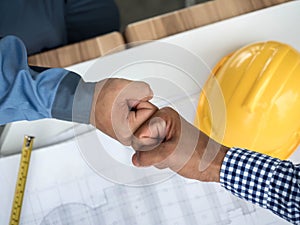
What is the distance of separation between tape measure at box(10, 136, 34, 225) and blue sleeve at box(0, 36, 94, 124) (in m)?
0.12

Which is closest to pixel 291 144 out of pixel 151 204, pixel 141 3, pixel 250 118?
pixel 250 118

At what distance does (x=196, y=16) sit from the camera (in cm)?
83

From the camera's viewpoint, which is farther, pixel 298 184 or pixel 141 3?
pixel 141 3

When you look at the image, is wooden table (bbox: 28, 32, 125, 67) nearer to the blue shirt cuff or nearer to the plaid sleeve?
the blue shirt cuff

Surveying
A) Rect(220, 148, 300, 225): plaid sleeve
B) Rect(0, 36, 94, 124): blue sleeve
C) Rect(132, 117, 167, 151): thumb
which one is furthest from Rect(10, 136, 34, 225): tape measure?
Rect(220, 148, 300, 225): plaid sleeve

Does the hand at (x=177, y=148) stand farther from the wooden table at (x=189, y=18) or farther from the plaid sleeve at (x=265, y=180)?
the wooden table at (x=189, y=18)

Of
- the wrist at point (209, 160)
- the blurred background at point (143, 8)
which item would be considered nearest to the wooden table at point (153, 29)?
the wrist at point (209, 160)

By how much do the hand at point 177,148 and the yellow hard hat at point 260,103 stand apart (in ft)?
0.29

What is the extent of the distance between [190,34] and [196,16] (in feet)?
0.12

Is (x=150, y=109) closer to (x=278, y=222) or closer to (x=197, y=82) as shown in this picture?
(x=197, y=82)

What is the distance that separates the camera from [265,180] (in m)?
0.63

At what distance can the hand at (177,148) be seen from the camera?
632 mm

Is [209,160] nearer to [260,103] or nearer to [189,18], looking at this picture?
[260,103]

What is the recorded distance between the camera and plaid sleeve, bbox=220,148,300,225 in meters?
0.61
